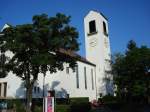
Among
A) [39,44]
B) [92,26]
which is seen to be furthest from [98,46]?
[39,44]

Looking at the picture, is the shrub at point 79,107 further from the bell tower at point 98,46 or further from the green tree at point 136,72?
the bell tower at point 98,46

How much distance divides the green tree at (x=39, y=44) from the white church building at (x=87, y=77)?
11674 mm

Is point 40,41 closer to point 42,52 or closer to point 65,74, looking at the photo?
point 42,52

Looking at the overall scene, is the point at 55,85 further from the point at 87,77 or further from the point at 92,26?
the point at 92,26

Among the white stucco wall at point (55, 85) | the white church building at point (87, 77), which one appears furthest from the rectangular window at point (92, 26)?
the white stucco wall at point (55, 85)

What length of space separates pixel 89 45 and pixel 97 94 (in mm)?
12539

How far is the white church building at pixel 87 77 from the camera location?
42775 millimetres

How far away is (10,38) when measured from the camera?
28406 millimetres

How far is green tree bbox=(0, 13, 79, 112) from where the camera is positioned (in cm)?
2781

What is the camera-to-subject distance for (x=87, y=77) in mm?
54188

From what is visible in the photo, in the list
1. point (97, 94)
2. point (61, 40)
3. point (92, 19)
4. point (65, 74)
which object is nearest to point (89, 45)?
point (92, 19)

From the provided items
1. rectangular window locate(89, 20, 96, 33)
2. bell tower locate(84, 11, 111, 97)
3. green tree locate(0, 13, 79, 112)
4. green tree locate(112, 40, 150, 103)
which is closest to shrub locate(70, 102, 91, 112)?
green tree locate(0, 13, 79, 112)

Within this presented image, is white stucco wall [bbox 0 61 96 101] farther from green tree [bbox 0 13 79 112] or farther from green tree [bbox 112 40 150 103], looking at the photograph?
green tree [bbox 0 13 79 112]

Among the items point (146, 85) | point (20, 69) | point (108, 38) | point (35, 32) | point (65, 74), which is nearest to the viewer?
point (35, 32)
